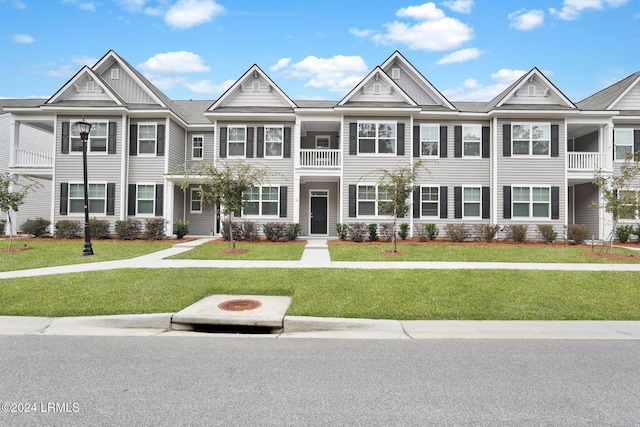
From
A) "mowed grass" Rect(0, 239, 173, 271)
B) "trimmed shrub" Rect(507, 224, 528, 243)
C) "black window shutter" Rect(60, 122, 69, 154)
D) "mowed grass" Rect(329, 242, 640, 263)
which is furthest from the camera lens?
"black window shutter" Rect(60, 122, 69, 154)

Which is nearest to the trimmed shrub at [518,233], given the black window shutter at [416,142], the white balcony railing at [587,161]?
the white balcony railing at [587,161]

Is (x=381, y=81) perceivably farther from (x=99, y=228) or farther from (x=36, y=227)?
(x=36, y=227)

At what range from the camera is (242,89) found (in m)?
20.5

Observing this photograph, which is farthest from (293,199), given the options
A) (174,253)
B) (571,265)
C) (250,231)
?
(571,265)

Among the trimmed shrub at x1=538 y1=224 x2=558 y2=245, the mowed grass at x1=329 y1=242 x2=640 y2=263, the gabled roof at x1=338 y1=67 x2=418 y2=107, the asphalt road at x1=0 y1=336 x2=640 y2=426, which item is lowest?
the asphalt road at x1=0 y1=336 x2=640 y2=426

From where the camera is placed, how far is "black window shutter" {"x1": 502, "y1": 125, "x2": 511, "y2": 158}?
65.8 feet

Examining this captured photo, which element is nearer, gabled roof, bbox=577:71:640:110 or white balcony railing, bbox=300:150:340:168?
white balcony railing, bbox=300:150:340:168

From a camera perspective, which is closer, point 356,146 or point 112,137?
point 356,146

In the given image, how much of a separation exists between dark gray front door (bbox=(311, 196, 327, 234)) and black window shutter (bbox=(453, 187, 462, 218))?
6859 millimetres

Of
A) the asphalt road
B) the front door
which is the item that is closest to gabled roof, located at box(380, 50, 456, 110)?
the front door

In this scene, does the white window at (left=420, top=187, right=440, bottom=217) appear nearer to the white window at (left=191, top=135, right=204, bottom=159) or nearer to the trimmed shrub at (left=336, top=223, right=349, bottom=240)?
the trimmed shrub at (left=336, top=223, right=349, bottom=240)

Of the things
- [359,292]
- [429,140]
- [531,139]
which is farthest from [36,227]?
[531,139]

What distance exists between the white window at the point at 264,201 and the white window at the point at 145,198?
4962mm

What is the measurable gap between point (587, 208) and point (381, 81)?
1346 cm
